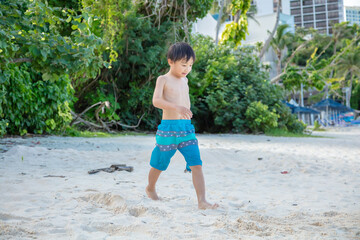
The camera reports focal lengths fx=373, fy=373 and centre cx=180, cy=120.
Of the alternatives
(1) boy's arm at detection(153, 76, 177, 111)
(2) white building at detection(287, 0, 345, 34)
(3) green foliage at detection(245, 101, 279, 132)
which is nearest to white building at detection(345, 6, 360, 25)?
(2) white building at detection(287, 0, 345, 34)

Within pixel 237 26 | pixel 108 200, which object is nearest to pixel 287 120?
pixel 237 26

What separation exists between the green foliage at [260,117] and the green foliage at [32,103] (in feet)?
20.1

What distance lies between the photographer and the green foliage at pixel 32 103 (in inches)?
293

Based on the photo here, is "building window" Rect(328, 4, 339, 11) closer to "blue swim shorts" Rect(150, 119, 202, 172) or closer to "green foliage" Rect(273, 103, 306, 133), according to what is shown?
"green foliage" Rect(273, 103, 306, 133)

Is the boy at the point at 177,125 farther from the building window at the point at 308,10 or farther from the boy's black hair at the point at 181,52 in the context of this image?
the building window at the point at 308,10

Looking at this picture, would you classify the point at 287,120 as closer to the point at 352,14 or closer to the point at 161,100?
the point at 161,100

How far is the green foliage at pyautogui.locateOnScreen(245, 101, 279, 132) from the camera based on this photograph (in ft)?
40.3

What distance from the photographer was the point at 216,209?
9.44 feet

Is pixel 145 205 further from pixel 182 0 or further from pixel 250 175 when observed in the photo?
pixel 182 0

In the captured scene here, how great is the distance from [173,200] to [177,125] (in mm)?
680

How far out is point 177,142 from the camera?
9.58 feet

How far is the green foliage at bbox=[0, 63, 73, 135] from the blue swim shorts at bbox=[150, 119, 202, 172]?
4.95 metres

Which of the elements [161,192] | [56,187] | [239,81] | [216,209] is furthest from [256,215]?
[239,81]

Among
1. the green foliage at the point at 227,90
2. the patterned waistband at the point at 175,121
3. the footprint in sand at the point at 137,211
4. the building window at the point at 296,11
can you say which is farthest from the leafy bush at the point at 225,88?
the building window at the point at 296,11
